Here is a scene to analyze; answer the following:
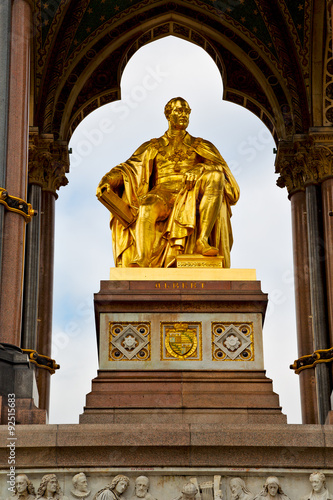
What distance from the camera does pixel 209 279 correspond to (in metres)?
13.4

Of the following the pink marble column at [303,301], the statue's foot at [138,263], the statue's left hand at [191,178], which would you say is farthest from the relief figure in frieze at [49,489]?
the pink marble column at [303,301]

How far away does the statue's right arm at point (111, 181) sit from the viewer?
1448 centimetres

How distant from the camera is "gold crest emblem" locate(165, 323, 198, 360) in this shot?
41.7ft

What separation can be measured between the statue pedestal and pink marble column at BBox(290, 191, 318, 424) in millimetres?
3991

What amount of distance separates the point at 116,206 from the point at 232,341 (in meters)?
2.80

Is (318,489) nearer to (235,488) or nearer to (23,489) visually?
(235,488)

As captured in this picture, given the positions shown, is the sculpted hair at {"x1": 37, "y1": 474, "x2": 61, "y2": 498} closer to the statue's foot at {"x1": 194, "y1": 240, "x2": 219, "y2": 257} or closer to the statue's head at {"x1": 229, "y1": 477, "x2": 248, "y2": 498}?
the statue's head at {"x1": 229, "y1": 477, "x2": 248, "y2": 498}

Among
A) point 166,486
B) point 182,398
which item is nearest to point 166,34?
point 182,398

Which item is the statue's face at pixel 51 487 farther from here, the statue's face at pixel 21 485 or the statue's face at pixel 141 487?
the statue's face at pixel 141 487

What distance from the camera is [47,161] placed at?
17734 millimetres

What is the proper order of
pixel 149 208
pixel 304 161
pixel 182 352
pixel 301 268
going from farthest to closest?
pixel 304 161 → pixel 301 268 → pixel 149 208 → pixel 182 352

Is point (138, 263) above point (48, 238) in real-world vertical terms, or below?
below

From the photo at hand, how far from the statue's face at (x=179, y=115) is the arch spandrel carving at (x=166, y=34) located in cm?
350

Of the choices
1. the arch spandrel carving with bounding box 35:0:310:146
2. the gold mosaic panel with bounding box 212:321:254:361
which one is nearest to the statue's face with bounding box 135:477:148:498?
the gold mosaic panel with bounding box 212:321:254:361
